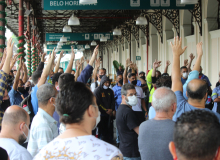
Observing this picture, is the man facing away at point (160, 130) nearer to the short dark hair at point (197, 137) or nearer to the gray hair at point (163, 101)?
the gray hair at point (163, 101)

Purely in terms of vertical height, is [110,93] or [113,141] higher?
[110,93]

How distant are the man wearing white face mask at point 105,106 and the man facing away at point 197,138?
206 inches

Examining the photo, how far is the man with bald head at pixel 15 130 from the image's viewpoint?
2.19 meters

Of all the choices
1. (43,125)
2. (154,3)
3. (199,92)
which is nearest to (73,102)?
(43,125)

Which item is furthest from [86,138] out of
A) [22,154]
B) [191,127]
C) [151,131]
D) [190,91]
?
[190,91]

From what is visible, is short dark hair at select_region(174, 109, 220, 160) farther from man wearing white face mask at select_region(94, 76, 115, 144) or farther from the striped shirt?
man wearing white face mask at select_region(94, 76, 115, 144)

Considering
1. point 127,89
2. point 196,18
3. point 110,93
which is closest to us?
point 127,89

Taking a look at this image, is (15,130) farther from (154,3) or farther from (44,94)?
(154,3)

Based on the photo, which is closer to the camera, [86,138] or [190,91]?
[86,138]

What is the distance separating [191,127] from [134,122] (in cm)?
225

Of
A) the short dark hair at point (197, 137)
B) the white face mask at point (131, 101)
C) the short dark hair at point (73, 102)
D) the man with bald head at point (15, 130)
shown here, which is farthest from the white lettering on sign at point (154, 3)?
the short dark hair at point (197, 137)

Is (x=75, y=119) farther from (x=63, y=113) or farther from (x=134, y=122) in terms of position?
(x=134, y=122)

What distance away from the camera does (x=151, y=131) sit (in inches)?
102

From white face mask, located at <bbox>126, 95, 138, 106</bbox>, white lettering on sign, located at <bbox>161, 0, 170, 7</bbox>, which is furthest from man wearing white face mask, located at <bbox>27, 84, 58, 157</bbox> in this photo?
white lettering on sign, located at <bbox>161, 0, 170, 7</bbox>
